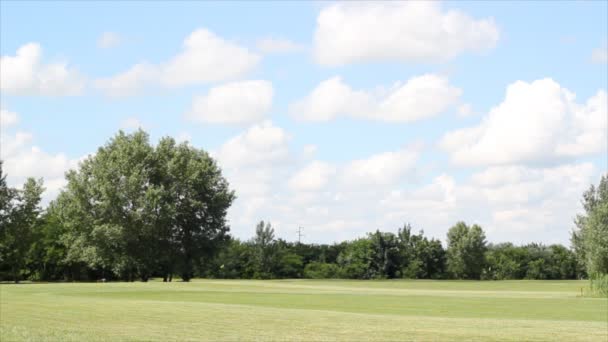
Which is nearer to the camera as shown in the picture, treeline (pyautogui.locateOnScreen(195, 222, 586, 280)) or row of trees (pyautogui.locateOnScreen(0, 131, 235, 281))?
row of trees (pyautogui.locateOnScreen(0, 131, 235, 281))

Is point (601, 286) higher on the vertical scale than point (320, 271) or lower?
lower

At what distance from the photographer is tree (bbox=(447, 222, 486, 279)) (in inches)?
5743

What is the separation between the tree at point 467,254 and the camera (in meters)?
146

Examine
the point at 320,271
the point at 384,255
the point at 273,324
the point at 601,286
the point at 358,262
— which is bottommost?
the point at 273,324

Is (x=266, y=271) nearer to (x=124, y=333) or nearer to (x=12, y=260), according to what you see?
(x=12, y=260)

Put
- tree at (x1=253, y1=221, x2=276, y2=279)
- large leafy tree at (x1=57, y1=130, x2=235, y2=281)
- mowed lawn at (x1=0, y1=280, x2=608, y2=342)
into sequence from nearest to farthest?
mowed lawn at (x1=0, y1=280, x2=608, y2=342) → large leafy tree at (x1=57, y1=130, x2=235, y2=281) → tree at (x1=253, y1=221, x2=276, y2=279)

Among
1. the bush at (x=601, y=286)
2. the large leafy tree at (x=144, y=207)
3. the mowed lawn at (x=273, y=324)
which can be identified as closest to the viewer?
the mowed lawn at (x=273, y=324)

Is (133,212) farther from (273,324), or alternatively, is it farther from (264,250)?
(273,324)

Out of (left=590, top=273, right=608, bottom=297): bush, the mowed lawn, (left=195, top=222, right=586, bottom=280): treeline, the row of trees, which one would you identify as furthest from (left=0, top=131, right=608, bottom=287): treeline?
the mowed lawn

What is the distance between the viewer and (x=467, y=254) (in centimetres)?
14612

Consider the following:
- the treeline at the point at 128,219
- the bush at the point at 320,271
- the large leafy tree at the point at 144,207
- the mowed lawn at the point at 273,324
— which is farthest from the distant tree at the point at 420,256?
the mowed lawn at the point at 273,324

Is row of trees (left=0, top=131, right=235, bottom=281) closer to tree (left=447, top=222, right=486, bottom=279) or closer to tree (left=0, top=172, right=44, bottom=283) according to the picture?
tree (left=0, top=172, right=44, bottom=283)

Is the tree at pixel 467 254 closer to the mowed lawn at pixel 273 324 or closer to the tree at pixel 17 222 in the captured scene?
the tree at pixel 17 222

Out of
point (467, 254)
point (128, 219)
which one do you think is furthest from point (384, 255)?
point (128, 219)
